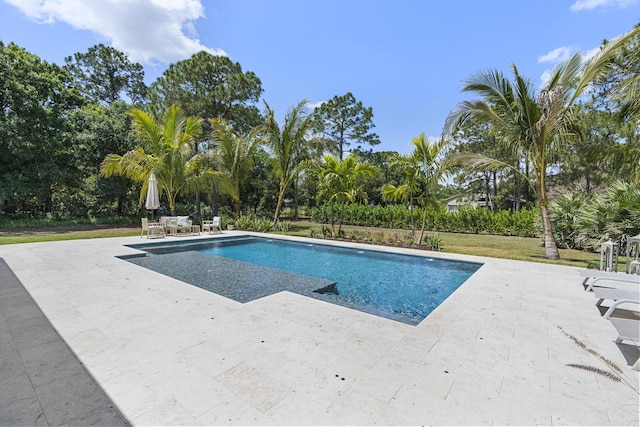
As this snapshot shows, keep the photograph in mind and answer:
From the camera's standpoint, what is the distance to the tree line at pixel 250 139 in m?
8.34

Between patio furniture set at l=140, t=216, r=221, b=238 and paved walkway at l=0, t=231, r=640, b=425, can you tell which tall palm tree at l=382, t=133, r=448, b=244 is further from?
patio furniture set at l=140, t=216, r=221, b=238

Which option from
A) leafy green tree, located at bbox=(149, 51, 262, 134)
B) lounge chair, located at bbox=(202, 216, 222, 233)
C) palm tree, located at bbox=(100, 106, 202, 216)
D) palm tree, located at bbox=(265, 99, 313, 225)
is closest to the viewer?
palm tree, located at bbox=(100, 106, 202, 216)

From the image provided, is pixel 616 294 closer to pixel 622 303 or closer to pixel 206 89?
pixel 622 303

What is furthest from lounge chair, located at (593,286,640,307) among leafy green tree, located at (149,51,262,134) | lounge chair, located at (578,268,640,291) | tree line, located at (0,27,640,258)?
leafy green tree, located at (149,51,262,134)

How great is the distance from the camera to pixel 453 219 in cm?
1727

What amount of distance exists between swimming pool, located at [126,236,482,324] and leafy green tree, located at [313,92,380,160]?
741 inches

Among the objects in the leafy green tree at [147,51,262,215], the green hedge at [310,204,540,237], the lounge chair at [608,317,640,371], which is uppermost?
the leafy green tree at [147,51,262,215]

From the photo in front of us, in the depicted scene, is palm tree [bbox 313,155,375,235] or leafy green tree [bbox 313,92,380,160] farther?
leafy green tree [bbox 313,92,380,160]

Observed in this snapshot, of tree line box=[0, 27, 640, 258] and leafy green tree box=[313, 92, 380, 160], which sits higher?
leafy green tree box=[313, 92, 380, 160]

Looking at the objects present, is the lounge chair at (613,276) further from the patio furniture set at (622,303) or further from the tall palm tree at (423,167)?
the tall palm tree at (423,167)

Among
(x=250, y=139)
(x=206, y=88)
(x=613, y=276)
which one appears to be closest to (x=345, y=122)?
(x=206, y=88)

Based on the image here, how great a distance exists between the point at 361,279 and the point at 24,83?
796 inches

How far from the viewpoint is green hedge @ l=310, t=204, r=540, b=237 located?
49.1 ft

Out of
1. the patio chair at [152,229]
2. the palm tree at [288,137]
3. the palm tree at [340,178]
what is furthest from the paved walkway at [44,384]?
the palm tree at [288,137]
